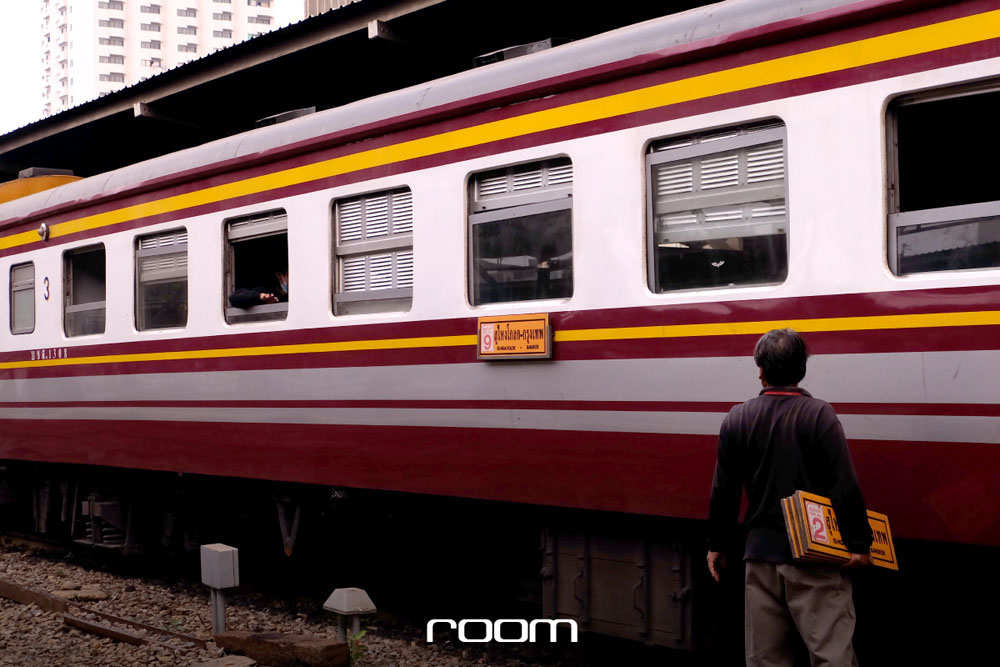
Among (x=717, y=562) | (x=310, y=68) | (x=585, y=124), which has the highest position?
(x=310, y=68)

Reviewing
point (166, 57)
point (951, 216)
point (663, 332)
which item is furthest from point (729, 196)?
point (166, 57)

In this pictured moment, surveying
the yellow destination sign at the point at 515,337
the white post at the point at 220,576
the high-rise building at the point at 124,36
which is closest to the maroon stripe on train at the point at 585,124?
the yellow destination sign at the point at 515,337

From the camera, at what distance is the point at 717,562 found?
415 cm

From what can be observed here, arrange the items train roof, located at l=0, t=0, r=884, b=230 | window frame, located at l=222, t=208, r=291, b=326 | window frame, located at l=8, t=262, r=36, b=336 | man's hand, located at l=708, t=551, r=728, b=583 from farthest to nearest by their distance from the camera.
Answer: window frame, located at l=8, t=262, r=36, b=336 → window frame, located at l=222, t=208, r=291, b=326 → train roof, located at l=0, t=0, r=884, b=230 → man's hand, located at l=708, t=551, r=728, b=583

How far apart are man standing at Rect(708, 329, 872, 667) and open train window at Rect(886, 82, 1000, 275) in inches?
33.3

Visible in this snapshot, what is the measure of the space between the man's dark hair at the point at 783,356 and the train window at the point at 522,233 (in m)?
1.78

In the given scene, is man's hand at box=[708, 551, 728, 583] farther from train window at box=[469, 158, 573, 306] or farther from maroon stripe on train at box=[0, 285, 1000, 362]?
train window at box=[469, 158, 573, 306]

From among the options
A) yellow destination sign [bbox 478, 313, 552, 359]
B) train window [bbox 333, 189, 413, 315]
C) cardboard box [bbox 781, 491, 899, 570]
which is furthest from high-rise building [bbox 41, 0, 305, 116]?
cardboard box [bbox 781, 491, 899, 570]

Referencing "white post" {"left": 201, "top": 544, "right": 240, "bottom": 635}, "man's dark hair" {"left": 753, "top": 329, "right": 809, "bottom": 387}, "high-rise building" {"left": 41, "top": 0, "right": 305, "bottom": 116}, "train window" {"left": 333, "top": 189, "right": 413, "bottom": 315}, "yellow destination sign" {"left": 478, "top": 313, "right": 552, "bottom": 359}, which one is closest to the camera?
"man's dark hair" {"left": 753, "top": 329, "right": 809, "bottom": 387}

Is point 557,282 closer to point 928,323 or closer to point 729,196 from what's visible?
point 729,196

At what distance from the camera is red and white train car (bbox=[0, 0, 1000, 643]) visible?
4348 mm

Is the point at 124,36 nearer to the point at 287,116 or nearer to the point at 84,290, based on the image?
the point at 84,290

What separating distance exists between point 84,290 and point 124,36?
108m

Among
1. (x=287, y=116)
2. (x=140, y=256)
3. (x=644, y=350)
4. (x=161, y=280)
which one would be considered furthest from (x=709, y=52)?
(x=140, y=256)
